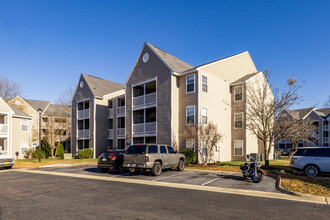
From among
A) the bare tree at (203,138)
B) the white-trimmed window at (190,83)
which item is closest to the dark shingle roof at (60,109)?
the white-trimmed window at (190,83)

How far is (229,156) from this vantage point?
82.6 feet

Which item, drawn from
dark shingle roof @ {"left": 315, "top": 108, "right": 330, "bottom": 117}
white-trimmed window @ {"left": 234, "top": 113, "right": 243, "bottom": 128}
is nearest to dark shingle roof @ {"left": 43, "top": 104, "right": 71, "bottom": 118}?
white-trimmed window @ {"left": 234, "top": 113, "right": 243, "bottom": 128}

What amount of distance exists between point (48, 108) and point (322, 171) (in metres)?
46.0

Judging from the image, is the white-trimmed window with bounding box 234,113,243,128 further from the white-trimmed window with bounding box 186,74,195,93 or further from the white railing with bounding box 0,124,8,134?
the white railing with bounding box 0,124,8,134

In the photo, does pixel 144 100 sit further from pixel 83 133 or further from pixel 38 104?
pixel 38 104

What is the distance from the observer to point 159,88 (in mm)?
23641

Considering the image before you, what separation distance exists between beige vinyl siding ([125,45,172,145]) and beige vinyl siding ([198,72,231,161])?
312 centimetres

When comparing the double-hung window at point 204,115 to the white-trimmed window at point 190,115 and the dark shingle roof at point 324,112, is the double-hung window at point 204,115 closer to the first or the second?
the white-trimmed window at point 190,115

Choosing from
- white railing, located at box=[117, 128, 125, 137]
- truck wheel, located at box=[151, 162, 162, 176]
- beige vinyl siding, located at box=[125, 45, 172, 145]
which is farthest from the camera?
white railing, located at box=[117, 128, 125, 137]

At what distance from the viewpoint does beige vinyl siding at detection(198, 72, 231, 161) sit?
22.9 m

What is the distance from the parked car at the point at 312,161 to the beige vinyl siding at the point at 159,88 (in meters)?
11.0

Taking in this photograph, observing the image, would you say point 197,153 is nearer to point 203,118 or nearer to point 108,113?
point 203,118

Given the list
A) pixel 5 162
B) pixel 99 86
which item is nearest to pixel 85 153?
pixel 99 86

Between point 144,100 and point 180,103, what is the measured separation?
406 cm
